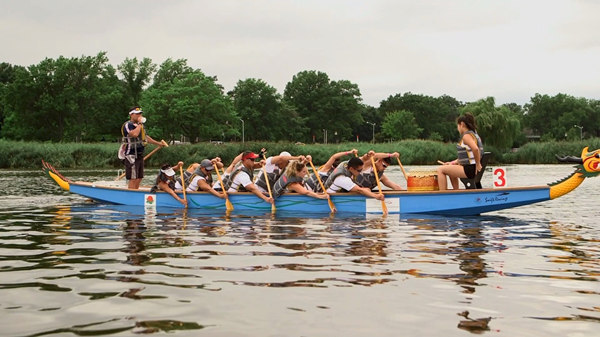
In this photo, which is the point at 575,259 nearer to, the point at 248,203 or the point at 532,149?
the point at 248,203

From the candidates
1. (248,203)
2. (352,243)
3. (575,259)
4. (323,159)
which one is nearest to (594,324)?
(575,259)

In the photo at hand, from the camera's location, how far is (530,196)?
13.1m

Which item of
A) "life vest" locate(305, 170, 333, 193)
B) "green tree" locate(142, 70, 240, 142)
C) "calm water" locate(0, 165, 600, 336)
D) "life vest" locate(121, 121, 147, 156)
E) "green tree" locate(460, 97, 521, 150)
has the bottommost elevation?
"calm water" locate(0, 165, 600, 336)

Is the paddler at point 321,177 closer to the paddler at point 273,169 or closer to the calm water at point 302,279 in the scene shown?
the paddler at point 273,169

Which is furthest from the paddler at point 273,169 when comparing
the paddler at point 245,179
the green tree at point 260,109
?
the green tree at point 260,109

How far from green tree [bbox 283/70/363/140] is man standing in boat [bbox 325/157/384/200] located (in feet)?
326

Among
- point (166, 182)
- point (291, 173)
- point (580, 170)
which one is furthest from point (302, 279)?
point (166, 182)

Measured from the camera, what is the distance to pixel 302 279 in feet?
22.9

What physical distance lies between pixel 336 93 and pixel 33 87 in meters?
57.5

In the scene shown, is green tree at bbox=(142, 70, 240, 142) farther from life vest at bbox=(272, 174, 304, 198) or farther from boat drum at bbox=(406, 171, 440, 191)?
boat drum at bbox=(406, 171, 440, 191)

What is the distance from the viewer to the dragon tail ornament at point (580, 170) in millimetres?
12523

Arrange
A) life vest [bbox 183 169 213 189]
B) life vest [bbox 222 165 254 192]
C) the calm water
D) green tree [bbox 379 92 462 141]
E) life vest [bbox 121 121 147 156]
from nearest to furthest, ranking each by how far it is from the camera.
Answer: the calm water < life vest [bbox 222 165 254 192] < life vest [bbox 183 169 213 189] < life vest [bbox 121 121 147 156] < green tree [bbox 379 92 462 141]

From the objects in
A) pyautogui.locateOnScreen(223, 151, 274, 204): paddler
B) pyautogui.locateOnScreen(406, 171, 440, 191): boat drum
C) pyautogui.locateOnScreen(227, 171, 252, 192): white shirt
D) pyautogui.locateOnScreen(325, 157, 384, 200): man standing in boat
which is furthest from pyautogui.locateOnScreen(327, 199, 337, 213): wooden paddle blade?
pyautogui.locateOnScreen(227, 171, 252, 192): white shirt

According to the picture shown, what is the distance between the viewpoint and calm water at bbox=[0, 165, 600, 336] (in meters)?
5.21
